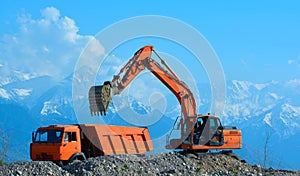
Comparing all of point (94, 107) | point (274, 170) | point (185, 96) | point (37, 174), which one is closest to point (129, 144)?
point (185, 96)

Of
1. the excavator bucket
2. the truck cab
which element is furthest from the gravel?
the truck cab

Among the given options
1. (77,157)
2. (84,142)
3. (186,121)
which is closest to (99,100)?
(77,157)

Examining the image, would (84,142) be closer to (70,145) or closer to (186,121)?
(70,145)

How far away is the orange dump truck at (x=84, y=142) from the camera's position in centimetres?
2703

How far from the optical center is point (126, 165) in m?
23.5

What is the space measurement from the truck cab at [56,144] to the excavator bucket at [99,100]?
251 centimetres

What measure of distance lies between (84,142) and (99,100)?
16.1 feet

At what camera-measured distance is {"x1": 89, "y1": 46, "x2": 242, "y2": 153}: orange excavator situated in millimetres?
29719

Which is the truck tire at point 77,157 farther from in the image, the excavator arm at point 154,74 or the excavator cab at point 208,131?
the excavator cab at point 208,131

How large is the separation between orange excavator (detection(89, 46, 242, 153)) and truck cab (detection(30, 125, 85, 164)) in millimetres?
3386

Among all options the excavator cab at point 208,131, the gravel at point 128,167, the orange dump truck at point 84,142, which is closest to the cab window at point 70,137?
the orange dump truck at point 84,142

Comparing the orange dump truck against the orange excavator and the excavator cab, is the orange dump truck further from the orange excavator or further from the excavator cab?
the excavator cab

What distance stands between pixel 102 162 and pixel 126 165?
1002mm

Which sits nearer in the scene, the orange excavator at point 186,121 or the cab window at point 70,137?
the cab window at point 70,137
